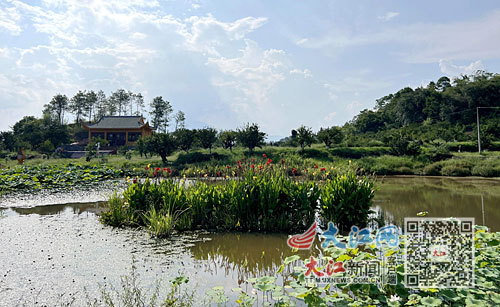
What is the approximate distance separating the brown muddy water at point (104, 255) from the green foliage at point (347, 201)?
44.4 inches

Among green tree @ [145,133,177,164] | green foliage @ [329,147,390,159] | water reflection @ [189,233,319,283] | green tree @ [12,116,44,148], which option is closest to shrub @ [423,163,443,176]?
green foliage @ [329,147,390,159]

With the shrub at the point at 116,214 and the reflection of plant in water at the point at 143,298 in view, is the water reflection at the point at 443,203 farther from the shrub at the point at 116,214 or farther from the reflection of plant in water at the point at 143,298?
the shrub at the point at 116,214

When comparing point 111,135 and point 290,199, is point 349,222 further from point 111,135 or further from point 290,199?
point 111,135

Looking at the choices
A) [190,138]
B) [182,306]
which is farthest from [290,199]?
[190,138]

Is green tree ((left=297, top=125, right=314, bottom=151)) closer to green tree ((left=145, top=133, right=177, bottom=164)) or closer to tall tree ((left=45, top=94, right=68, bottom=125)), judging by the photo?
green tree ((left=145, top=133, right=177, bottom=164))

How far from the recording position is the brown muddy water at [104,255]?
4.14m

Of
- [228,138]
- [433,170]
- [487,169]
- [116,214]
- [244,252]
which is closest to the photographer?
[244,252]

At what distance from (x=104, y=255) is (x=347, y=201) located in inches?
178

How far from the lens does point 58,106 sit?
55844 mm

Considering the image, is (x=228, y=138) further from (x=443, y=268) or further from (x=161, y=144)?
(x=443, y=268)

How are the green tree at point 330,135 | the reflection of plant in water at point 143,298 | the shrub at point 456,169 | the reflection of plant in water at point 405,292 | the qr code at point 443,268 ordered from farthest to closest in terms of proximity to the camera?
1. the green tree at point 330,135
2. the shrub at point 456,169
3. the reflection of plant in water at point 143,298
4. the qr code at point 443,268
5. the reflection of plant in water at point 405,292

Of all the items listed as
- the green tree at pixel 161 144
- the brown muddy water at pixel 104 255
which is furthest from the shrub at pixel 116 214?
the green tree at pixel 161 144

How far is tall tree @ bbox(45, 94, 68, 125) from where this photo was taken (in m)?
55.2

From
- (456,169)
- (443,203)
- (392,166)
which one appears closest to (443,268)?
(443,203)
